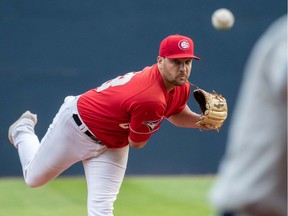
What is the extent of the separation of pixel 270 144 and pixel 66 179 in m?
9.42

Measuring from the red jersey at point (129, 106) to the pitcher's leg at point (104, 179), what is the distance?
0.30 feet

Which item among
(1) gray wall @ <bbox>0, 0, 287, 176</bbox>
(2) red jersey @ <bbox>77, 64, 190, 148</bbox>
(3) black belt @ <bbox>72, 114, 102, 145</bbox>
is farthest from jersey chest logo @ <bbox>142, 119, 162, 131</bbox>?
(1) gray wall @ <bbox>0, 0, 287, 176</bbox>

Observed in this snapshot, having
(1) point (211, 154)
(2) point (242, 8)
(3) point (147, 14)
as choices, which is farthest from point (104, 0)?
(1) point (211, 154)

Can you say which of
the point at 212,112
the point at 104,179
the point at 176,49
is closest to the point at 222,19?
the point at 212,112

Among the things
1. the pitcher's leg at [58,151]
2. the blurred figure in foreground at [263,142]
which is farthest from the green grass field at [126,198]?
the blurred figure in foreground at [263,142]

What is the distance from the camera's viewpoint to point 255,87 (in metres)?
1.91

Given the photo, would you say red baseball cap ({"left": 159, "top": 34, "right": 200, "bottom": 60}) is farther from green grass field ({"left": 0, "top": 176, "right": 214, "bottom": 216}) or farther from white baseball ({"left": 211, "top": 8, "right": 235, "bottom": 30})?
white baseball ({"left": 211, "top": 8, "right": 235, "bottom": 30})

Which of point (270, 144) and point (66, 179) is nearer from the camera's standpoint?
point (270, 144)

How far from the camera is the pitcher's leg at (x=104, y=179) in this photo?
5.35m

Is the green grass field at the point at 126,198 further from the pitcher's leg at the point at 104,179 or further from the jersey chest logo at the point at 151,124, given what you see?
the jersey chest logo at the point at 151,124

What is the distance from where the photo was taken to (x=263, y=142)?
6.23 ft

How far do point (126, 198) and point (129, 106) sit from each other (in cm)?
397

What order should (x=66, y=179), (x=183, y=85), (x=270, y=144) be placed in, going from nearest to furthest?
(x=270, y=144) → (x=183, y=85) → (x=66, y=179)

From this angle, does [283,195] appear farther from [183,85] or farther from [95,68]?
[95,68]
